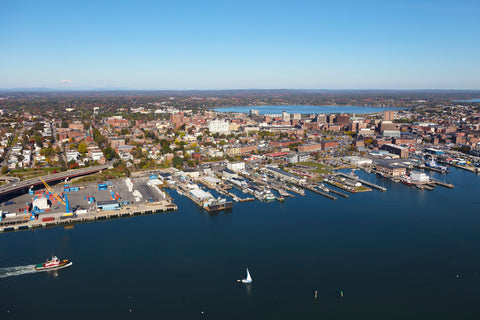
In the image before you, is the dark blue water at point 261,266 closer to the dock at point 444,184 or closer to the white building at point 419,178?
the dock at point 444,184

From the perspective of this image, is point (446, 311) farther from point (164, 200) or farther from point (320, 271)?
point (164, 200)

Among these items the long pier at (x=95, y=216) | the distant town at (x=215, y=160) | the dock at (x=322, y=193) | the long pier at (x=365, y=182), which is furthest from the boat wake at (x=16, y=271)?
the long pier at (x=365, y=182)

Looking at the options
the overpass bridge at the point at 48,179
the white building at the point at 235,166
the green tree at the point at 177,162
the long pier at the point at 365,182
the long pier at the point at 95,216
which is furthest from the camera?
the green tree at the point at 177,162

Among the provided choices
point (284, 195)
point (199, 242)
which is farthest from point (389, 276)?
point (284, 195)

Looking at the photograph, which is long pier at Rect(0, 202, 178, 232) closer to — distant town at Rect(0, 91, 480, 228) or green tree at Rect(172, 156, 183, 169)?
distant town at Rect(0, 91, 480, 228)

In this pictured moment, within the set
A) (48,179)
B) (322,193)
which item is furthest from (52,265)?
(322,193)

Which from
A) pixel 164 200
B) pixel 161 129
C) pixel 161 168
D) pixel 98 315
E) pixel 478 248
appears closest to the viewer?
pixel 98 315

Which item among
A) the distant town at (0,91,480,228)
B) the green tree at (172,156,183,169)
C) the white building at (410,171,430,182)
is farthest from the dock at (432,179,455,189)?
the green tree at (172,156,183,169)
